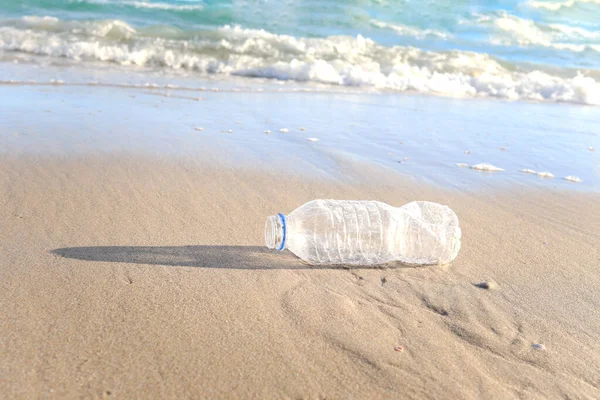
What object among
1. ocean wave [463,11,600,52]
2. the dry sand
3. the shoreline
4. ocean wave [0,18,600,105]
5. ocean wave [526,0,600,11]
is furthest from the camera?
ocean wave [526,0,600,11]

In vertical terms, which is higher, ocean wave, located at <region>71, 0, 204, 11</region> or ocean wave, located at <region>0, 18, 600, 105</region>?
ocean wave, located at <region>71, 0, 204, 11</region>

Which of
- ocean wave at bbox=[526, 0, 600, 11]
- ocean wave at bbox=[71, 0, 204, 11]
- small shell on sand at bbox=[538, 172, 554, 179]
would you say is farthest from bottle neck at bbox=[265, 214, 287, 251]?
ocean wave at bbox=[526, 0, 600, 11]

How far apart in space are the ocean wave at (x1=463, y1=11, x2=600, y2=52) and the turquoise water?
54 mm

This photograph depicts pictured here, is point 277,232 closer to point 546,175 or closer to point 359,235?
point 359,235

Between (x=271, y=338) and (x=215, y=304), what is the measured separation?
0.27 m

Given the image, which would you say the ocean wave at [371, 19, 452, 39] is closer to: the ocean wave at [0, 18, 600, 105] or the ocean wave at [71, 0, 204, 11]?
the ocean wave at [0, 18, 600, 105]

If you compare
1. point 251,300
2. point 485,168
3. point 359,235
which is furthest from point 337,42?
point 251,300

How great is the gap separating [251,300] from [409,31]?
16.9 metres

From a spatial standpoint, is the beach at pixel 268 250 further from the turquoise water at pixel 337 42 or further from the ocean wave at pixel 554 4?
the ocean wave at pixel 554 4

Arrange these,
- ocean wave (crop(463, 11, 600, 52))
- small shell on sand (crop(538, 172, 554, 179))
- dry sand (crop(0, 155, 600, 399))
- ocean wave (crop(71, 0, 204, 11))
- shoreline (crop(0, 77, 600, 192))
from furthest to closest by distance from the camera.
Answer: ocean wave (crop(463, 11, 600, 52))
ocean wave (crop(71, 0, 204, 11))
small shell on sand (crop(538, 172, 554, 179))
shoreline (crop(0, 77, 600, 192))
dry sand (crop(0, 155, 600, 399))

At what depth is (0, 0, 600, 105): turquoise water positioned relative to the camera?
35.1 feet

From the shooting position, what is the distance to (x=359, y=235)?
2.50 m

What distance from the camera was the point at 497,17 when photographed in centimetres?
1998

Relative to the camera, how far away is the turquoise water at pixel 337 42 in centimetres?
1069
